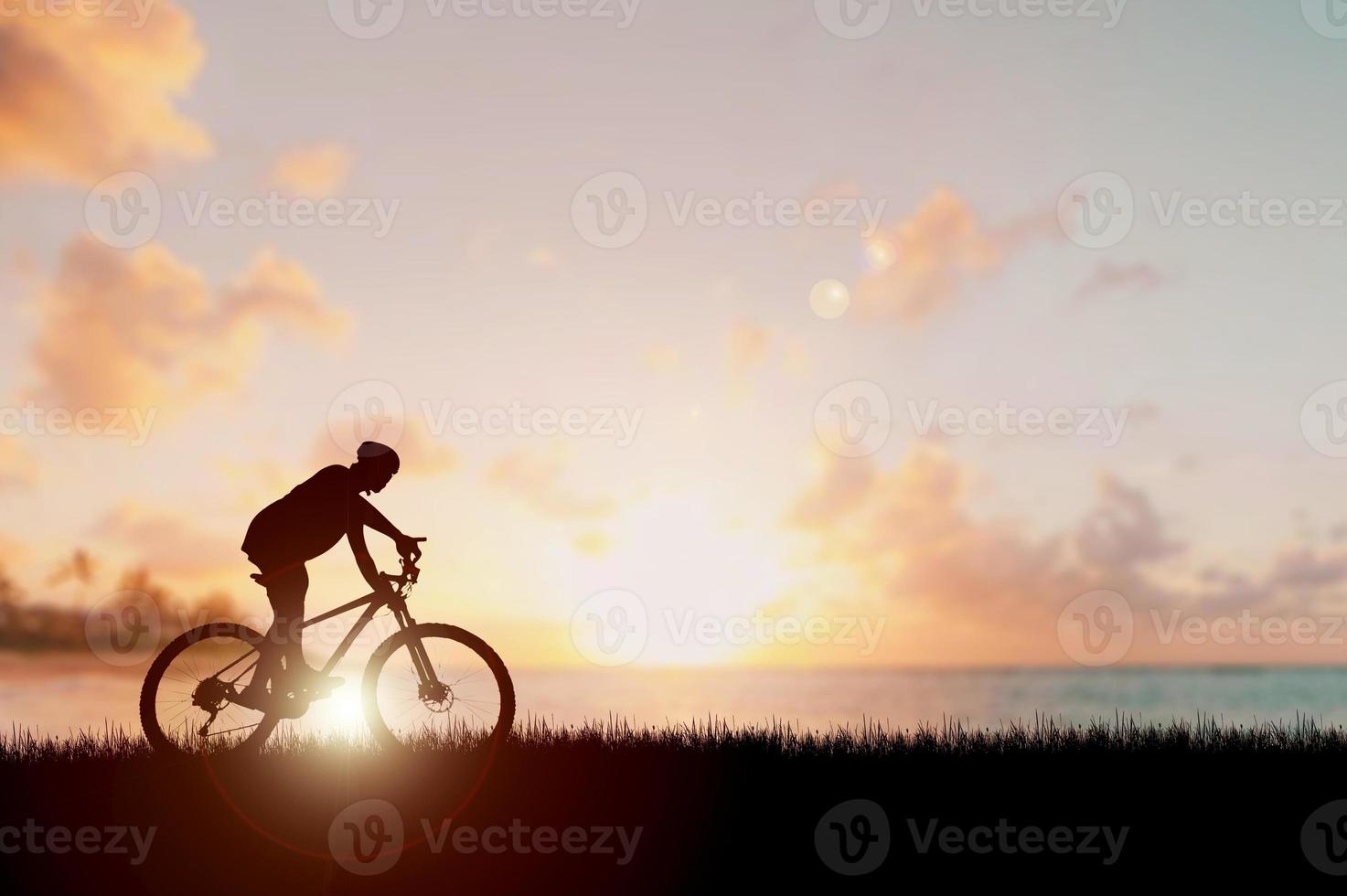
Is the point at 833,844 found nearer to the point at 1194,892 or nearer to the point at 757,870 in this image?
the point at 757,870

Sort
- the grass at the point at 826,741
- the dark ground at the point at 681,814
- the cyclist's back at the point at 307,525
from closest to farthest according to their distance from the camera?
the dark ground at the point at 681,814
the cyclist's back at the point at 307,525
the grass at the point at 826,741

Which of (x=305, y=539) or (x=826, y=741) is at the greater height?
(x=305, y=539)

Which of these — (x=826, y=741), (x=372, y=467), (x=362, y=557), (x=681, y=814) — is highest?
(x=372, y=467)

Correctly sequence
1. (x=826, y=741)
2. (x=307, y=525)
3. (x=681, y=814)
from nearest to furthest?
1. (x=681, y=814)
2. (x=307, y=525)
3. (x=826, y=741)

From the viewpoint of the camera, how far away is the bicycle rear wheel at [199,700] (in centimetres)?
1038

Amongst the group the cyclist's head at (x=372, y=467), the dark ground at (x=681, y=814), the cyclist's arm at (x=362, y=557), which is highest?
the cyclist's head at (x=372, y=467)

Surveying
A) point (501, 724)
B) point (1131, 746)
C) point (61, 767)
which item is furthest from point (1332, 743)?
point (61, 767)

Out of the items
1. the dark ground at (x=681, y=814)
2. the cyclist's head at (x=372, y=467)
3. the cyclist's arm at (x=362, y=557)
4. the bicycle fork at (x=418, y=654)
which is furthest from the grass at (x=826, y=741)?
the cyclist's head at (x=372, y=467)

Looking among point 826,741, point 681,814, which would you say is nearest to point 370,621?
point 681,814

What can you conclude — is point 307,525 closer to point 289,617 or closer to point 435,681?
point 289,617

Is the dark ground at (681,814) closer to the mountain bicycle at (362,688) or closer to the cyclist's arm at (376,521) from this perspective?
the mountain bicycle at (362,688)

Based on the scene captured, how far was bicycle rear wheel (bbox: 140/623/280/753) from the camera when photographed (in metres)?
10.4

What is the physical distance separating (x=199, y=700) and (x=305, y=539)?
1.99 meters

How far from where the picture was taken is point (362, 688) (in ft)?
33.6
